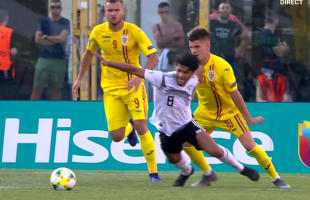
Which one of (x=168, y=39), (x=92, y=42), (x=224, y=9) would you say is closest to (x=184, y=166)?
(x=92, y=42)

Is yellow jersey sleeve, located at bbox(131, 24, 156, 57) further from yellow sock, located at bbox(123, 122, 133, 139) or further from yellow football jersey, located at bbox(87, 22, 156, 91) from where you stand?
yellow sock, located at bbox(123, 122, 133, 139)

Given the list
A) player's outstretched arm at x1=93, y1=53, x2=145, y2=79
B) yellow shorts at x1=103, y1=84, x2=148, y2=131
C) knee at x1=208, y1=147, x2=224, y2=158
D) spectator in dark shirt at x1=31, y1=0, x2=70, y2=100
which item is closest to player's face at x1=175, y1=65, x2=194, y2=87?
player's outstretched arm at x1=93, y1=53, x2=145, y2=79

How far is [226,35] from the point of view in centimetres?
1170

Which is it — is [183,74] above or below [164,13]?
below

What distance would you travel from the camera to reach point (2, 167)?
10.8 meters

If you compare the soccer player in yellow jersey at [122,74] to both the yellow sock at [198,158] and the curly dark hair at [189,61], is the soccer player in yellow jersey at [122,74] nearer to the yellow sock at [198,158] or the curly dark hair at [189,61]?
the yellow sock at [198,158]

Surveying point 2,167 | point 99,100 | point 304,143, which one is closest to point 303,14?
point 304,143

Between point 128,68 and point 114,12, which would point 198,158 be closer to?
point 128,68

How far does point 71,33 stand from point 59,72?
671 mm

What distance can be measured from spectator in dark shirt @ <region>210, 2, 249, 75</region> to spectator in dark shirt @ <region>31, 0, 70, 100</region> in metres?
2.42

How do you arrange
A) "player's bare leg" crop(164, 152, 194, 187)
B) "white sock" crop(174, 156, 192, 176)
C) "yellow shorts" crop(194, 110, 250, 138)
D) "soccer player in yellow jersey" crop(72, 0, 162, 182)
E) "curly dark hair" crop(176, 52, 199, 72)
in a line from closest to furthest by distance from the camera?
"curly dark hair" crop(176, 52, 199, 72)
"player's bare leg" crop(164, 152, 194, 187)
"white sock" crop(174, 156, 192, 176)
"yellow shorts" crop(194, 110, 250, 138)
"soccer player in yellow jersey" crop(72, 0, 162, 182)

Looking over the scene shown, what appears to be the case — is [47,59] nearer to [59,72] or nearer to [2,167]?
[59,72]

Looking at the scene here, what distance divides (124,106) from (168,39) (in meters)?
3.05

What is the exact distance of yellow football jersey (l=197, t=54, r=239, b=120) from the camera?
26.3 ft
